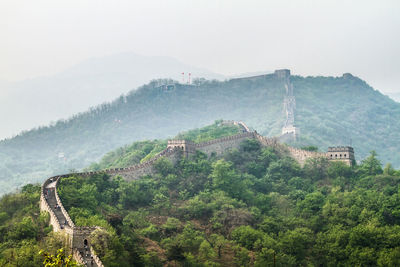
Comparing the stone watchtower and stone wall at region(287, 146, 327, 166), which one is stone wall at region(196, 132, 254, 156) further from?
the stone watchtower

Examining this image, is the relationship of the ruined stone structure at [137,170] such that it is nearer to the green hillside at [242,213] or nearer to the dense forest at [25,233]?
the dense forest at [25,233]

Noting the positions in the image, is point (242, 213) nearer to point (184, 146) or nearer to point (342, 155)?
point (184, 146)

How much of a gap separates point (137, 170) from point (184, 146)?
40.0 ft

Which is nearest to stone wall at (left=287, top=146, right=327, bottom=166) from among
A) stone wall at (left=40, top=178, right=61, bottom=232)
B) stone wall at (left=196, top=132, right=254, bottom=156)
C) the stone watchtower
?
the stone watchtower

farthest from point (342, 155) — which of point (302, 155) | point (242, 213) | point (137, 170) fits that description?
point (137, 170)

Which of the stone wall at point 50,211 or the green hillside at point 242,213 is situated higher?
the stone wall at point 50,211

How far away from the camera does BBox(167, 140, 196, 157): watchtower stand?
10494cm

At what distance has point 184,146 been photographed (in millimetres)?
105125

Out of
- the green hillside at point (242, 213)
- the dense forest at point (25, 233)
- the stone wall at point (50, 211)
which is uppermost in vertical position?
the stone wall at point (50, 211)

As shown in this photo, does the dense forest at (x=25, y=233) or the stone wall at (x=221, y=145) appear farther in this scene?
the stone wall at (x=221, y=145)

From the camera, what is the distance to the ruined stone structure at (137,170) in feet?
203

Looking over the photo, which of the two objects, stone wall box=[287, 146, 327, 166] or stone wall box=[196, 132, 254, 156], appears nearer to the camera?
stone wall box=[287, 146, 327, 166]

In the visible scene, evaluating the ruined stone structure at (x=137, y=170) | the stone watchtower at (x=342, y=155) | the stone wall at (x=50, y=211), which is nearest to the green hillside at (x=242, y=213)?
the ruined stone structure at (x=137, y=170)

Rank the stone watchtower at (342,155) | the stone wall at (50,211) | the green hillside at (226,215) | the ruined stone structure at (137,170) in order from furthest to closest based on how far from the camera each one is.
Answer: the stone watchtower at (342,155), the green hillside at (226,215), the stone wall at (50,211), the ruined stone structure at (137,170)
